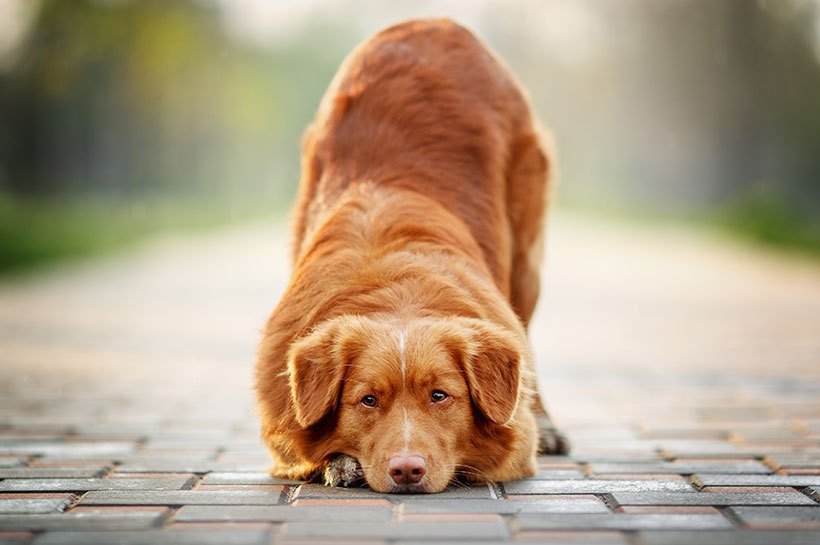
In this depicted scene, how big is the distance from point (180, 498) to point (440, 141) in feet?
8.69

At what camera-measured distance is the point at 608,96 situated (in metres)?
80.9

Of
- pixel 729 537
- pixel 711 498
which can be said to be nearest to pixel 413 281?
pixel 711 498

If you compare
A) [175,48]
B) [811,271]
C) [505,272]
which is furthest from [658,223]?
[505,272]

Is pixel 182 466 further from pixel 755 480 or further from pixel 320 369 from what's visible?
pixel 755 480

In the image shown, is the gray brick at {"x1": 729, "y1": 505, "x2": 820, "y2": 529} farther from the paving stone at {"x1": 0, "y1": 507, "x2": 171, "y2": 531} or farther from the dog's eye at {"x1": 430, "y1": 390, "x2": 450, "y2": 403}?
the paving stone at {"x1": 0, "y1": 507, "x2": 171, "y2": 531}

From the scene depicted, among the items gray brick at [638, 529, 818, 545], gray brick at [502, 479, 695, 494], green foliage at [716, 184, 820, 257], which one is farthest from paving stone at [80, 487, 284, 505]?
green foliage at [716, 184, 820, 257]

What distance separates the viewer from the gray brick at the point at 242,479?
14.7ft

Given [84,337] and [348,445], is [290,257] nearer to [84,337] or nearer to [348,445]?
[348,445]

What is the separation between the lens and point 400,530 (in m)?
3.53

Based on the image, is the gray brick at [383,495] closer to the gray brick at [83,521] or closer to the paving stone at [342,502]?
the paving stone at [342,502]

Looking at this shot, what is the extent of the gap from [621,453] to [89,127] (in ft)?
146

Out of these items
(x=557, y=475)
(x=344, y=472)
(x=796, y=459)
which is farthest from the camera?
(x=796, y=459)

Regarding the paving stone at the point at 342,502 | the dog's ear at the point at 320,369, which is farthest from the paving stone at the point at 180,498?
the dog's ear at the point at 320,369

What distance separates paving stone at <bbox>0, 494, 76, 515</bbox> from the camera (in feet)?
12.7
